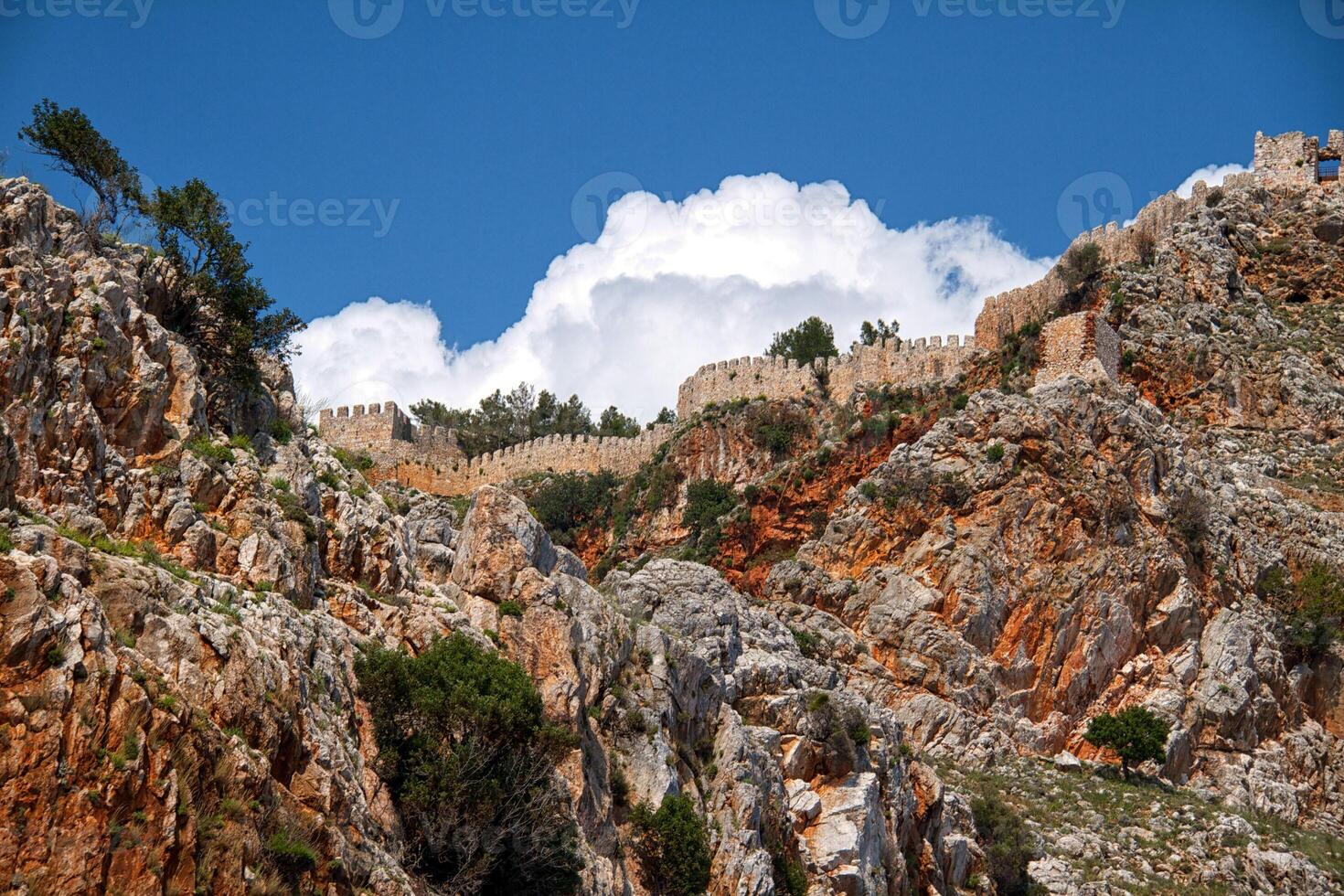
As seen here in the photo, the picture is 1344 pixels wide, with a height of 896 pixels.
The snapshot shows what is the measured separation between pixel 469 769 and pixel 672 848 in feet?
14.7

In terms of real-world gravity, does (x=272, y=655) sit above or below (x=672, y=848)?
above

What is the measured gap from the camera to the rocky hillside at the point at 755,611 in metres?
19.2

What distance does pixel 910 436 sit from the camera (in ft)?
180

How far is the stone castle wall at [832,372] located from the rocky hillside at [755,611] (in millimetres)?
2758

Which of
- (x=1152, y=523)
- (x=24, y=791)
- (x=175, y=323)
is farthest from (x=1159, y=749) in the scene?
(x=24, y=791)

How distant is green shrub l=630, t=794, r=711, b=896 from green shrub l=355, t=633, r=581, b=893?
7.09 feet

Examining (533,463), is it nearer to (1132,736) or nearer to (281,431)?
(1132,736)

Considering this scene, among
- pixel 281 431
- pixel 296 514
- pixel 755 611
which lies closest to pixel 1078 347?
pixel 755 611

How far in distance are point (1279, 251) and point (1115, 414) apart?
20.6 meters

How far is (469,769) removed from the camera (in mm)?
25141

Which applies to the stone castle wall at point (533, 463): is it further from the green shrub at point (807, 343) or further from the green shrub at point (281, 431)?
the green shrub at point (281, 431)

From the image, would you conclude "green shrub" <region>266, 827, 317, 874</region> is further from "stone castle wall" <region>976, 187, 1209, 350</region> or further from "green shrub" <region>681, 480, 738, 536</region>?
"stone castle wall" <region>976, 187, 1209, 350</region>

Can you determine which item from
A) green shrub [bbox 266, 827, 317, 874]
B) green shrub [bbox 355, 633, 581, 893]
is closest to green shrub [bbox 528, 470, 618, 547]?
green shrub [bbox 355, 633, 581, 893]

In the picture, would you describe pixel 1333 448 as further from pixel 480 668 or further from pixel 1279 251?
pixel 480 668
